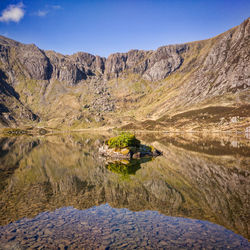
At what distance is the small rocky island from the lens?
62.8 meters

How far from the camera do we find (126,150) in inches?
2473

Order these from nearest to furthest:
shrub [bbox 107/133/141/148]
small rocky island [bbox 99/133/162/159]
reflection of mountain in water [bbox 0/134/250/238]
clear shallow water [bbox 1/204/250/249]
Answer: clear shallow water [bbox 1/204/250/249] → reflection of mountain in water [bbox 0/134/250/238] → small rocky island [bbox 99/133/162/159] → shrub [bbox 107/133/141/148]

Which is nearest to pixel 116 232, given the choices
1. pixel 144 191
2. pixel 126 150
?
pixel 144 191

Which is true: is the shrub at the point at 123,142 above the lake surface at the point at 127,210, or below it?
above

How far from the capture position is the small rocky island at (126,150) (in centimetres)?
6281

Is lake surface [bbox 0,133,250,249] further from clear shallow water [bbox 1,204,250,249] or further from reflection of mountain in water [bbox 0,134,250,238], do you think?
reflection of mountain in water [bbox 0,134,250,238]

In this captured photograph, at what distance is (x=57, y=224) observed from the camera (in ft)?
65.7

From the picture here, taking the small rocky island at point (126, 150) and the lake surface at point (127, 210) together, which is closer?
the lake surface at point (127, 210)

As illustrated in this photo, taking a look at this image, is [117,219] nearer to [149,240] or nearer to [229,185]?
[149,240]

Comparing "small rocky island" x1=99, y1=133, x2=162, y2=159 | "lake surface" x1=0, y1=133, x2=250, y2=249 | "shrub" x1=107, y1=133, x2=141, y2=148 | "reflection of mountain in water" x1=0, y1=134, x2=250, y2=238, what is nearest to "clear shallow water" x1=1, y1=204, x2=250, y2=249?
"lake surface" x1=0, y1=133, x2=250, y2=249

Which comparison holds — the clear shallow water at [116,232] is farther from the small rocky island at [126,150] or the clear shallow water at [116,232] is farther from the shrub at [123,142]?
the shrub at [123,142]

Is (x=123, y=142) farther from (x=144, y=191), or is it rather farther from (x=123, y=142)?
(x=144, y=191)

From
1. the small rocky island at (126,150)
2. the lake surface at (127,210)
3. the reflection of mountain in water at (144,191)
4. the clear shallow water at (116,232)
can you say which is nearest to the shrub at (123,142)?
the small rocky island at (126,150)

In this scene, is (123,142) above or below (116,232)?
above
